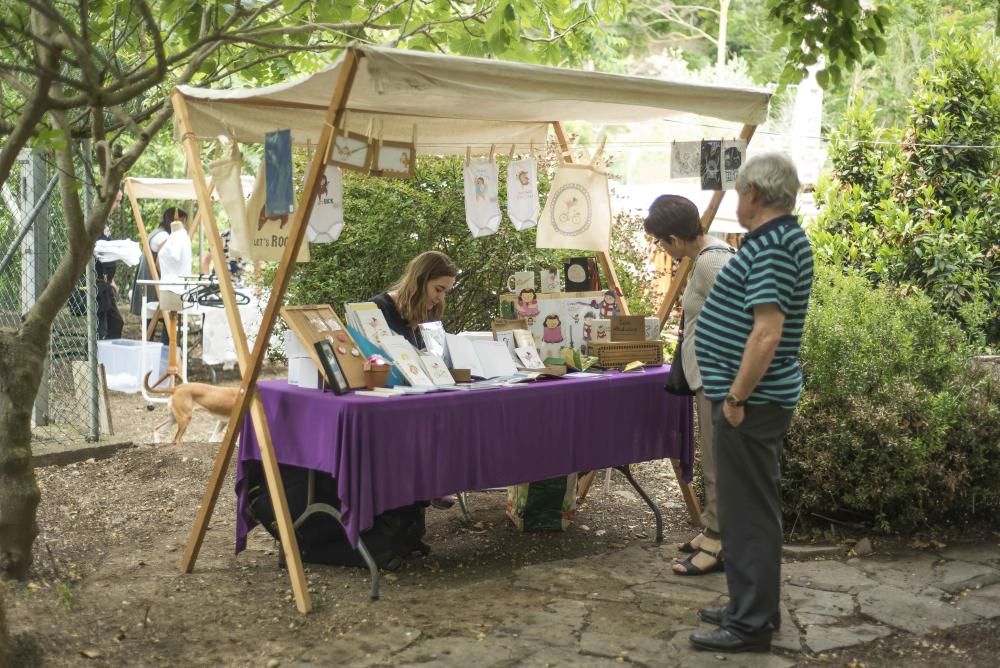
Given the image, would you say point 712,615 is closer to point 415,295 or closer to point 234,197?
point 415,295

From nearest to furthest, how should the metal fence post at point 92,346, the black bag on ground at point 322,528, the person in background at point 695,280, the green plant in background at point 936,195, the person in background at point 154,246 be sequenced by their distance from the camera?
the person in background at point 695,280 → the black bag on ground at point 322,528 → the metal fence post at point 92,346 → the green plant in background at point 936,195 → the person in background at point 154,246

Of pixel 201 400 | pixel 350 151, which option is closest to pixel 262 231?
pixel 350 151

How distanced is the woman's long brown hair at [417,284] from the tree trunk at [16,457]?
67.7 inches

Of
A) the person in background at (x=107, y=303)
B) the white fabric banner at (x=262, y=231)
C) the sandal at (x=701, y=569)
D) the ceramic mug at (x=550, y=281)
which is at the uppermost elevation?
the white fabric banner at (x=262, y=231)

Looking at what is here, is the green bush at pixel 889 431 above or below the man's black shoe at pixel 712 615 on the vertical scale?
above

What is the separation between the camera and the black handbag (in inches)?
195

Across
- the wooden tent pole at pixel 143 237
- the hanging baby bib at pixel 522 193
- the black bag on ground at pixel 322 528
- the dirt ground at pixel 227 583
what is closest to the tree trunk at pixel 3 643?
the dirt ground at pixel 227 583

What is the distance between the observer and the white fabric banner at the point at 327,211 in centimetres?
498

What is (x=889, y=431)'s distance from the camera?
5.39 meters

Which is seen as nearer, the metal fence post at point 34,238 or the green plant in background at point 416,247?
the green plant in background at point 416,247

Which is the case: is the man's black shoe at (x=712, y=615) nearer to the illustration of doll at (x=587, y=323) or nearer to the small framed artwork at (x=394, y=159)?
the illustration of doll at (x=587, y=323)

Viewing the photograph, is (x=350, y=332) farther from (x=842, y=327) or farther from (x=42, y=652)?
(x=842, y=327)

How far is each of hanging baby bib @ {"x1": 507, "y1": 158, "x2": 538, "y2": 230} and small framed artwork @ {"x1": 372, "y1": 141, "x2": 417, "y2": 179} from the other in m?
0.68

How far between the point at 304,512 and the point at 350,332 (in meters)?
0.82
